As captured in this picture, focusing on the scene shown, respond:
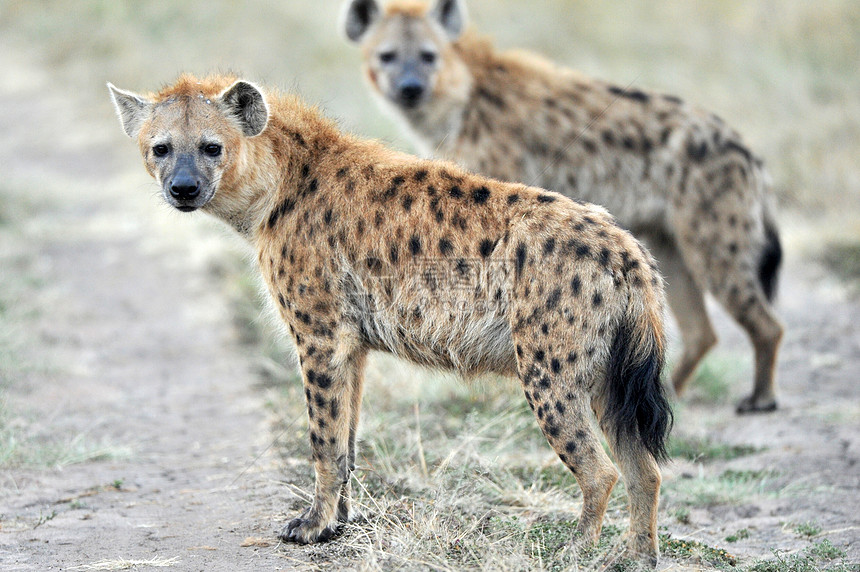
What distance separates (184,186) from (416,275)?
98 cm

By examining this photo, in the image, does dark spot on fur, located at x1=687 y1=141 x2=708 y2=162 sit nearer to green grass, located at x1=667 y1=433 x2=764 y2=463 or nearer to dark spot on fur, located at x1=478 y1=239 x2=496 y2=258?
green grass, located at x1=667 y1=433 x2=764 y2=463

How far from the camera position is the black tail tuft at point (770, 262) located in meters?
6.28

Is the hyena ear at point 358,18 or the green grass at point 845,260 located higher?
the hyena ear at point 358,18

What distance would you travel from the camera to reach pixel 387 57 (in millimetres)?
7156

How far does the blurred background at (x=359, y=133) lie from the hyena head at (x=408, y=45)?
80 centimetres

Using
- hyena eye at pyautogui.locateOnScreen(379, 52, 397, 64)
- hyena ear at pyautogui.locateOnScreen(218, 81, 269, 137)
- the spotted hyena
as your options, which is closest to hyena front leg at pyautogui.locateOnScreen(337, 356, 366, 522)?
hyena ear at pyautogui.locateOnScreen(218, 81, 269, 137)

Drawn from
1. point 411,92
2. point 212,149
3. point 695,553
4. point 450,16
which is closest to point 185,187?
point 212,149

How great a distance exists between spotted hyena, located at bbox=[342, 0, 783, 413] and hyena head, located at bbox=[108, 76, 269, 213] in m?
2.26

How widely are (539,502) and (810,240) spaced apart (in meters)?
5.10

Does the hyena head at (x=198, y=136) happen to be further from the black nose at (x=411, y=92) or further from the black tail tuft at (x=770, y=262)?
the black tail tuft at (x=770, y=262)

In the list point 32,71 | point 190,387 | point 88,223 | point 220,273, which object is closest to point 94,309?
point 220,273

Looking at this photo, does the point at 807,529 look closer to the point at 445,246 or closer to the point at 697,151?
the point at 445,246

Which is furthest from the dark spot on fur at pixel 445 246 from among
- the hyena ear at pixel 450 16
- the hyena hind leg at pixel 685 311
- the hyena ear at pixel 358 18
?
the hyena ear at pixel 358 18

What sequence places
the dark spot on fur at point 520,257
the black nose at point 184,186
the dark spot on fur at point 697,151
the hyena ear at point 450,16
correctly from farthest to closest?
the hyena ear at point 450,16
the dark spot on fur at point 697,151
the black nose at point 184,186
the dark spot on fur at point 520,257
